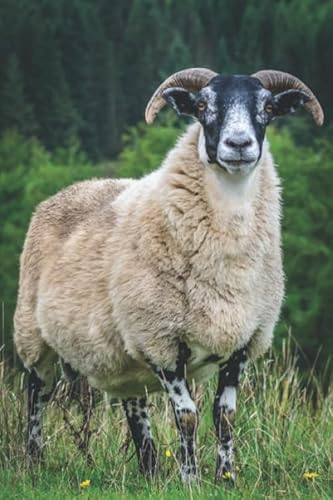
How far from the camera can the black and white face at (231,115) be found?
6441 millimetres

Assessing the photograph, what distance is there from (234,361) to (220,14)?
6487 inches

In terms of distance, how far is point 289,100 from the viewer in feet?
23.7

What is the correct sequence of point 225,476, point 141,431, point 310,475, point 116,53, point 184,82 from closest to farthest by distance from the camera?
1. point 310,475
2. point 225,476
3. point 184,82
4. point 141,431
5. point 116,53

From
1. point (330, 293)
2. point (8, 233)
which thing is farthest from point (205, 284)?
point (8, 233)

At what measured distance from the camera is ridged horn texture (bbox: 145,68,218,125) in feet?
23.3

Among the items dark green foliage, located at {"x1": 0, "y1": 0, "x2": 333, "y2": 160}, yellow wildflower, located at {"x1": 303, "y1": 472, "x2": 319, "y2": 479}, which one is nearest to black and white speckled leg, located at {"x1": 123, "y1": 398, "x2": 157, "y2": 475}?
yellow wildflower, located at {"x1": 303, "y1": 472, "x2": 319, "y2": 479}

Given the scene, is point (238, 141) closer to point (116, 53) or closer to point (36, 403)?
point (36, 403)

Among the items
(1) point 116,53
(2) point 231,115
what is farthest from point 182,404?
(1) point 116,53

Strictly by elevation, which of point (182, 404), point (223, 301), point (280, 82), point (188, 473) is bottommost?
point (188, 473)

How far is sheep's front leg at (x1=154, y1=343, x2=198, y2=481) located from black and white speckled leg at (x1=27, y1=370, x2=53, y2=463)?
135 cm

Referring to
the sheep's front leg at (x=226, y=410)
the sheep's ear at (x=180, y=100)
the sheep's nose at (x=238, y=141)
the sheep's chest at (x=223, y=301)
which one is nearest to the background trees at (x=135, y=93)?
the sheep's ear at (x=180, y=100)

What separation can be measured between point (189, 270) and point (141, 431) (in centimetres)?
142

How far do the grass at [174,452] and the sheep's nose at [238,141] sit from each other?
1606 mm

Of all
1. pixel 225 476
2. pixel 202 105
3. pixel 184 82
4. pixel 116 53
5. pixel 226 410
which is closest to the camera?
pixel 225 476
